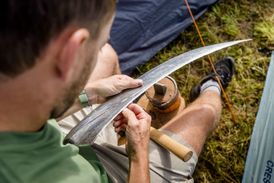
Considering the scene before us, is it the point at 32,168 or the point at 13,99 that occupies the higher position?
the point at 13,99

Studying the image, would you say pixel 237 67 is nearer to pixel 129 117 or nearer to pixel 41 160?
pixel 129 117

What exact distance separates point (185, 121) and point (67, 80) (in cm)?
76

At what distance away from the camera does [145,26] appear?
1839mm

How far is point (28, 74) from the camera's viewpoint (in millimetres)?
654

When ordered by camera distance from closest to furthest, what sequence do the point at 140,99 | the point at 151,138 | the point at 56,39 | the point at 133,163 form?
1. the point at 56,39
2. the point at 133,163
3. the point at 151,138
4. the point at 140,99

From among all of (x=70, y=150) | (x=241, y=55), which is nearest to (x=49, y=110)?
(x=70, y=150)

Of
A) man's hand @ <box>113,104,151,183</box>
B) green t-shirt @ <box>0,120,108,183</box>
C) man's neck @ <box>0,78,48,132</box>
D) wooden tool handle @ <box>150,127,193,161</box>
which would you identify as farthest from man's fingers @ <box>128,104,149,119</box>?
man's neck @ <box>0,78,48,132</box>

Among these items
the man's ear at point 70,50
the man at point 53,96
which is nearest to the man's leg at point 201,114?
the man at point 53,96

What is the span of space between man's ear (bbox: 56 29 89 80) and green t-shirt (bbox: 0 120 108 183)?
216mm

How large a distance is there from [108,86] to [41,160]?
1.56 ft

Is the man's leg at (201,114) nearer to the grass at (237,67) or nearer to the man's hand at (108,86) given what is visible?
the grass at (237,67)

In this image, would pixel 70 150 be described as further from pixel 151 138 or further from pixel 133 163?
pixel 151 138

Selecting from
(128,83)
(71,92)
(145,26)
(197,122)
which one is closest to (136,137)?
(128,83)

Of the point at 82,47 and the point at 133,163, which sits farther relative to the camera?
the point at 133,163
